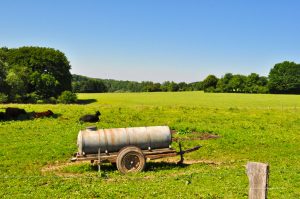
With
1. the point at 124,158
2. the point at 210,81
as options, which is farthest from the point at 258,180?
the point at 210,81

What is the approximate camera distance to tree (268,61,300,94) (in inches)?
4993

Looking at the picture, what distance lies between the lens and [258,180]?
7301mm

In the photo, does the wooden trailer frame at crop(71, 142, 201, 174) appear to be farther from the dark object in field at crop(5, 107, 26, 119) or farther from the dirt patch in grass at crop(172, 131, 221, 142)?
the dark object in field at crop(5, 107, 26, 119)

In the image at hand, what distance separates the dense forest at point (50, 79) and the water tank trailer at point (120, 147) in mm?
31576

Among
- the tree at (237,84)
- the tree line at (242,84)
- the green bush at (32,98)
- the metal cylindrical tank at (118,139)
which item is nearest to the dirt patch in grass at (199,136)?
the metal cylindrical tank at (118,139)

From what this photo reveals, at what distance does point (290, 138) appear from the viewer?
28.0 metres

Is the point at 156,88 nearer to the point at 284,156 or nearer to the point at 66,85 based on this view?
the point at 66,85

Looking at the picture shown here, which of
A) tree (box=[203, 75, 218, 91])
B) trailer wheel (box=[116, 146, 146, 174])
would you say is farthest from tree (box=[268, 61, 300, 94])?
trailer wheel (box=[116, 146, 146, 174])

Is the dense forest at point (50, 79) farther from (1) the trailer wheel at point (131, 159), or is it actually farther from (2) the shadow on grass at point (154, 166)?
(1) the trailer wheel at point (131, 159)

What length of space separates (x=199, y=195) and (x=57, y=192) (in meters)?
5.07

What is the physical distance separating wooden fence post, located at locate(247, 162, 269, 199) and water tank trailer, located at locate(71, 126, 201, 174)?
9998 millimetres

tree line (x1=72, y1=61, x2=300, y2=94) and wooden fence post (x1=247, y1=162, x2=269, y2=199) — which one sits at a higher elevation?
tree line (x1=72, y1=61, x2=300, y2=94)

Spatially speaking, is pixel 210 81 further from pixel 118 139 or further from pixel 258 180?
pixel 258 180

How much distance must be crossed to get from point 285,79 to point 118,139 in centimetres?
12071
